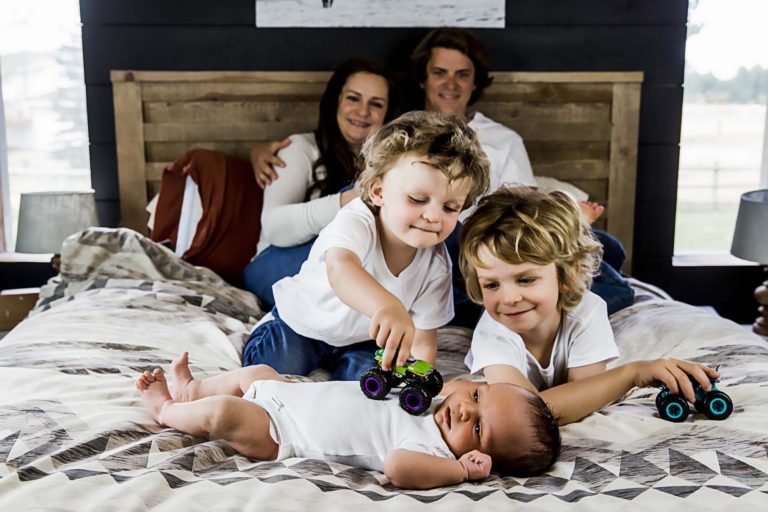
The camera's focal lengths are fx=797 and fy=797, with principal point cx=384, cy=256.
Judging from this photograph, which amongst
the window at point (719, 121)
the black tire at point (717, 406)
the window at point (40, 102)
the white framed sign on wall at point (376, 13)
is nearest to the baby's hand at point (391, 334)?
the black tire at point (717, 406)

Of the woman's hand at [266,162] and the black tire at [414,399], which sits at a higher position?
the woman's hand at [266,162]

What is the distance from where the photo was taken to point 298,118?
304 cm

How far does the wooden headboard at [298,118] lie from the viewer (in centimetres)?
300

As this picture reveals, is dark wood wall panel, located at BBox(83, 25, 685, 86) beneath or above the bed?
above

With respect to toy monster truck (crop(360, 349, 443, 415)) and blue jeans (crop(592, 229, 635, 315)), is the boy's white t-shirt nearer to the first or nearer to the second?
toy monster truck (crop(360, 349, 443, 415))

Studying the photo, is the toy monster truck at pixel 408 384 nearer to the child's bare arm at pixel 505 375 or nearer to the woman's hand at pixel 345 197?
the child's bare arm at pixel 505 375

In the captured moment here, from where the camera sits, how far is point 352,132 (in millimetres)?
2604

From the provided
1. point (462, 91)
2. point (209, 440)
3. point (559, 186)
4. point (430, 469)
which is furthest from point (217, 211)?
point (430, 469)

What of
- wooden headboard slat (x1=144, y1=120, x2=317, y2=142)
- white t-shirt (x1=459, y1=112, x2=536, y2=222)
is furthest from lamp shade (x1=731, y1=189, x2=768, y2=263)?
wooden headboard slat (x1=144, y1=120, x2=317, y2=142)

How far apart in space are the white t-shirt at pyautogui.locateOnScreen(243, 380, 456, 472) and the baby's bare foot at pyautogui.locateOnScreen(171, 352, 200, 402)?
245 millimetres

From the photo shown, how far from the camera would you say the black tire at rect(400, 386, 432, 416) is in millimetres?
1344

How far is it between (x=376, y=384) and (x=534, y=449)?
284mm

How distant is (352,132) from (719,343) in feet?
4.29

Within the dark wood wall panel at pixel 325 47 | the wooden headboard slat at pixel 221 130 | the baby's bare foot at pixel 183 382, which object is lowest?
the baby's bare foot at pixel 183 382
